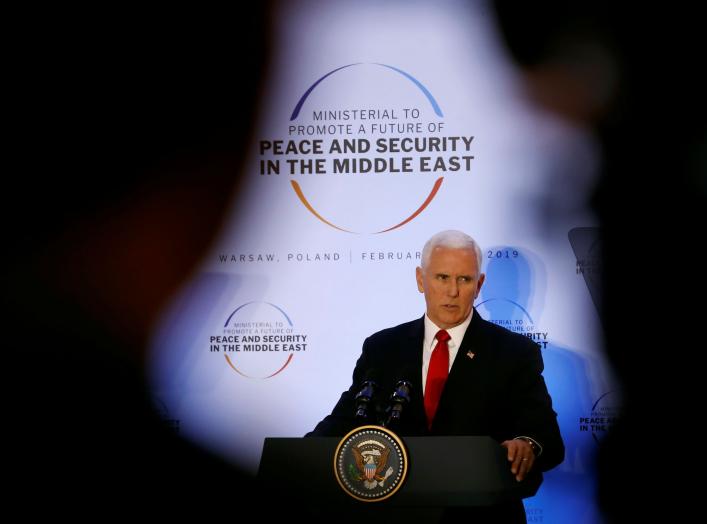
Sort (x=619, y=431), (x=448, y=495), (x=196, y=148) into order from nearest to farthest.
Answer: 1. (x=448, y=495)
2. (x=619, y=431)
3. (x=196, y=148)

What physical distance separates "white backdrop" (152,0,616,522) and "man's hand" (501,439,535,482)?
1.50m

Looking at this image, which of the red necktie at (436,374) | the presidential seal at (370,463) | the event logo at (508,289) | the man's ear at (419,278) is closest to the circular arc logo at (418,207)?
the man's ear at (419,278)

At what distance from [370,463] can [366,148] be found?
2.30 metres

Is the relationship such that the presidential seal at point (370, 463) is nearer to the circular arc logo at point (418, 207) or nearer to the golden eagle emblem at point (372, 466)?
the golden eagle emblem at point (372, 466)

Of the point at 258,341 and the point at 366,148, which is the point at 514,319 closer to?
the point at 366,148

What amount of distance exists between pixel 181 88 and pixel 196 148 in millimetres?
Answer: 349

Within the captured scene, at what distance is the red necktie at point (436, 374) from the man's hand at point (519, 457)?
908mm

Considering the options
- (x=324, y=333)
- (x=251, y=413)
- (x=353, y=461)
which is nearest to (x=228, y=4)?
(x=324, y=333)

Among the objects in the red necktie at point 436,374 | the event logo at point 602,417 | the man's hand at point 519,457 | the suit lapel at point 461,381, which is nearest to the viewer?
the man's hand at point 519,457

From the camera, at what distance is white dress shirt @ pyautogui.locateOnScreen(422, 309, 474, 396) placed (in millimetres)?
4164

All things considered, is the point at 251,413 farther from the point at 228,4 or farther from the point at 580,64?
the point at 580,64

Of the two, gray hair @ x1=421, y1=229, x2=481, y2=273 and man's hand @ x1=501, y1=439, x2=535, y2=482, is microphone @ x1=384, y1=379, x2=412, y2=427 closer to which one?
man's hand @ x1=501, y1=439, x2=535, y2=482

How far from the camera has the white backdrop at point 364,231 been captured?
464 cm

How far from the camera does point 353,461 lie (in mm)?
2898
